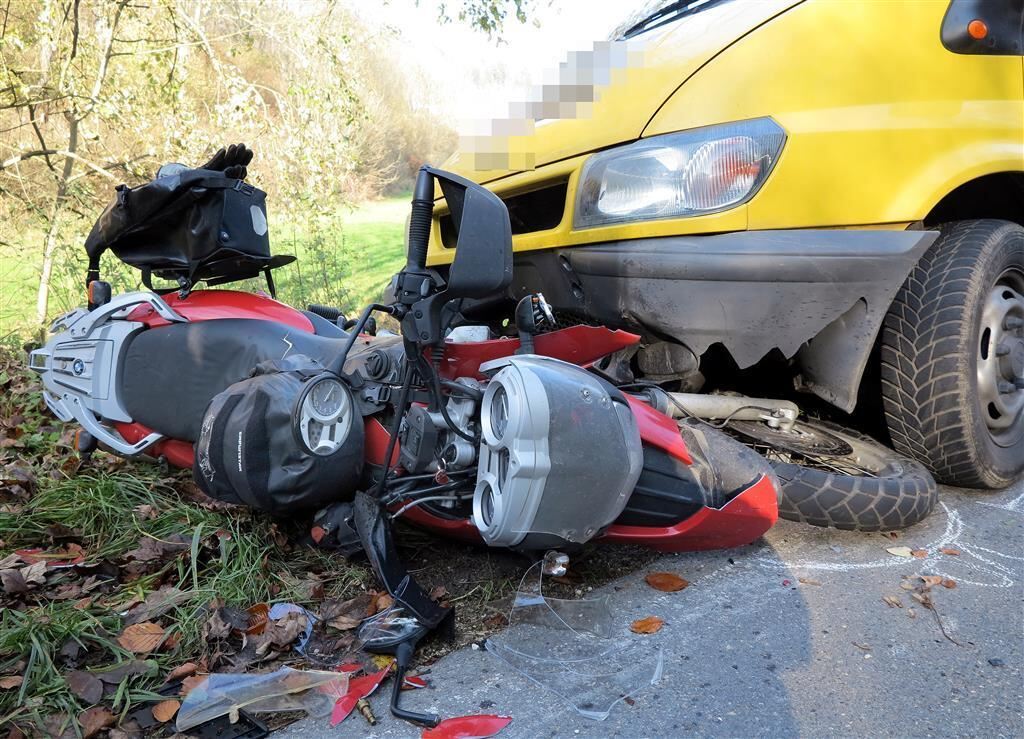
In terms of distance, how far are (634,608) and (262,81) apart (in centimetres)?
743

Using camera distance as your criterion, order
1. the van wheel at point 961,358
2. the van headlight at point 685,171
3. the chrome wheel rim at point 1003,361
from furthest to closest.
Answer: the chrome wheel rim at point 1003,361 → the van wheel at point 961,358 → the van headlight at point 685,171

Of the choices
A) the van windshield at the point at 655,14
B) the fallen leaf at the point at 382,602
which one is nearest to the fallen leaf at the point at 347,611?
the fallen leaf at the point at 382,602

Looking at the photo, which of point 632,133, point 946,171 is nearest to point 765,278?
point 632,133

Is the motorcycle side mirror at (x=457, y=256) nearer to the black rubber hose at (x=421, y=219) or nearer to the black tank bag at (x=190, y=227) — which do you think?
the black rubber hose at (x=421, y=219)

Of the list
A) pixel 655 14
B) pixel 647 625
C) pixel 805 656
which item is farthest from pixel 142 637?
pixel 655 14

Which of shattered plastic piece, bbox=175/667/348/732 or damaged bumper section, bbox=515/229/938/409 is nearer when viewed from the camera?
shattered plastic piece, bbox=175/667/348/732

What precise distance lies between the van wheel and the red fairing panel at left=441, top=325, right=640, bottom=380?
1.08m

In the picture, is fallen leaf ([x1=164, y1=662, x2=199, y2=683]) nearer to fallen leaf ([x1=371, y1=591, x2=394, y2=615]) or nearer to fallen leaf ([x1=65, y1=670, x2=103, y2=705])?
fallen leaf ([x1=65, y1=670, x2=103, y2=705])

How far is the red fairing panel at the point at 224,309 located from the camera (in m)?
2.61

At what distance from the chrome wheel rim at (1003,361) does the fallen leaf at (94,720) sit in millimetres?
2938

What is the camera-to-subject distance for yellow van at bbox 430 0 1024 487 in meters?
2.12

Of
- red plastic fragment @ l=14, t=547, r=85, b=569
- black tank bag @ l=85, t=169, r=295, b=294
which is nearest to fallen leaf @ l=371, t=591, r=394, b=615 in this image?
red plastic fragment @ l=14, t=547, r=85, b=569

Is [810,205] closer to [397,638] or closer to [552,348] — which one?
[552,348]

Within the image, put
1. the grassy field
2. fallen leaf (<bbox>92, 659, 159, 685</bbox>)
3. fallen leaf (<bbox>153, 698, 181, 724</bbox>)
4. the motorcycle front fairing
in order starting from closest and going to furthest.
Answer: fallen leaf (<bbox>153, 698, 181, 724</bbox>) → fallen leaf (<bbox>92, 659, 159, 685</bbox>) → the motorcycle front fairing → the grassy field
